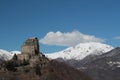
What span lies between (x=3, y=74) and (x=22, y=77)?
37.1 feet

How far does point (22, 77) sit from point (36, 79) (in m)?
8.36

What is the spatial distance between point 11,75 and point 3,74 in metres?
5.08

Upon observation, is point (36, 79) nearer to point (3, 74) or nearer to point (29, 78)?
point (29, 78)

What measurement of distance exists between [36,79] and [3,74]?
1967cm

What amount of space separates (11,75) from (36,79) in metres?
14.9

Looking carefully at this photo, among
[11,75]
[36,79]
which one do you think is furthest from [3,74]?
[36,79]

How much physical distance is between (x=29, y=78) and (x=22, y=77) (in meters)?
4.18

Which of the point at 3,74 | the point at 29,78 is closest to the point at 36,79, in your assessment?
the point at 29,78

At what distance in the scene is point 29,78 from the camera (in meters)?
200

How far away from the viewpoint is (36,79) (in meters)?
200

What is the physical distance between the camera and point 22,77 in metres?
199

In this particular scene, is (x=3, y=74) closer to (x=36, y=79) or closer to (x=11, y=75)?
(x=11, y=75)
